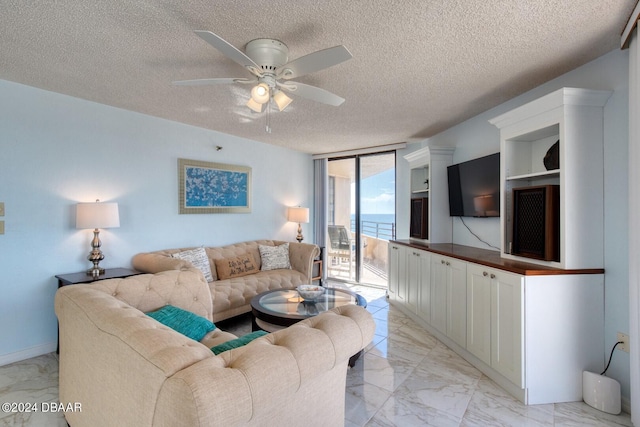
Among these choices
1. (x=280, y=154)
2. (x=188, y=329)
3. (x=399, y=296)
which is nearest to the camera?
(x=188, y=329)

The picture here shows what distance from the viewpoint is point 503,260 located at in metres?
2.48

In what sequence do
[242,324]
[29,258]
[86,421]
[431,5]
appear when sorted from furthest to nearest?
[242,324] → [29,258] → [431,5] → [86,421]

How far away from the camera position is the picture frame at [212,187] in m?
3.83

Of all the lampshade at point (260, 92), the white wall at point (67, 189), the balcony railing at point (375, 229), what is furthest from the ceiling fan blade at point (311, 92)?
the balcony railing at point (375, 229)

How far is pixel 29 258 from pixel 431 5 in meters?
3.67

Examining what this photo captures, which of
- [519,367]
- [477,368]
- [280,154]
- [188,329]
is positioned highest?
[280,154]

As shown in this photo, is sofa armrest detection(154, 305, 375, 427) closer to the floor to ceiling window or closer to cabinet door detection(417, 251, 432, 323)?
cabinet door detection(417, 251, 432, 323)

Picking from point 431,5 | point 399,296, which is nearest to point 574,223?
point 431,5

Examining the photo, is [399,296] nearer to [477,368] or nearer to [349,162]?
[477,368]

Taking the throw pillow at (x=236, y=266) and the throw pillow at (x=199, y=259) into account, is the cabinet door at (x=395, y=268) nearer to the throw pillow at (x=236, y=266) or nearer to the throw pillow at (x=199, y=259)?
the throw pillow at (x=236, y=266)

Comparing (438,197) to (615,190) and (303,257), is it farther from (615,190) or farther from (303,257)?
(303,257)

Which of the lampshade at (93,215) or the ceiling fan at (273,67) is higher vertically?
the ceiling fan at (273,67)

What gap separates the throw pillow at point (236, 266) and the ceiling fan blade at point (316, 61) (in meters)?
2.53

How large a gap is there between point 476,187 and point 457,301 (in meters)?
1.24
